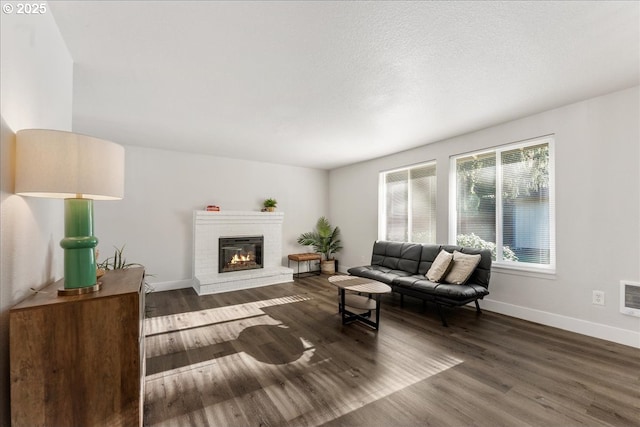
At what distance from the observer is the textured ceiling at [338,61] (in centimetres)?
166

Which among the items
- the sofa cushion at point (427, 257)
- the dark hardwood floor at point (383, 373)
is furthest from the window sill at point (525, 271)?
the sofa cushion at point (427, 257)

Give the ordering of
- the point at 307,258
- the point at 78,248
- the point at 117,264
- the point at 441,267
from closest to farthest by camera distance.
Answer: the point at 78,248 < the point at 441,267 < the point at 117,264 < the point at 307,258

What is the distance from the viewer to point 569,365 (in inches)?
88.7

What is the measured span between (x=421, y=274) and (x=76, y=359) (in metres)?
3.85

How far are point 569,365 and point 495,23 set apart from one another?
2.79 m

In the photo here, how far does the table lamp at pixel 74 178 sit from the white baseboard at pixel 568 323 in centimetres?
423

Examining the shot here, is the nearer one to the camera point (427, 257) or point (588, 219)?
point (588, 219)

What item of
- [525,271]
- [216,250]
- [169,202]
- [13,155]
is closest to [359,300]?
[525,271]

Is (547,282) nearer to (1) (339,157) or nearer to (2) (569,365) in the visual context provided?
(2) (569,365)

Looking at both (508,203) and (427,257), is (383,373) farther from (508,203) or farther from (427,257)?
(508,203)

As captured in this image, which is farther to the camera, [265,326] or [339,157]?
[339,157]

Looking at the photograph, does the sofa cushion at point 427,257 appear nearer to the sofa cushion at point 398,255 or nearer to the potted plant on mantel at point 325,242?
the sofa cushion at point 398,255

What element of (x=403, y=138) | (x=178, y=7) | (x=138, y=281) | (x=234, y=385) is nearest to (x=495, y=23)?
(x=178, y=7)

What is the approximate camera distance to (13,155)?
118cm
